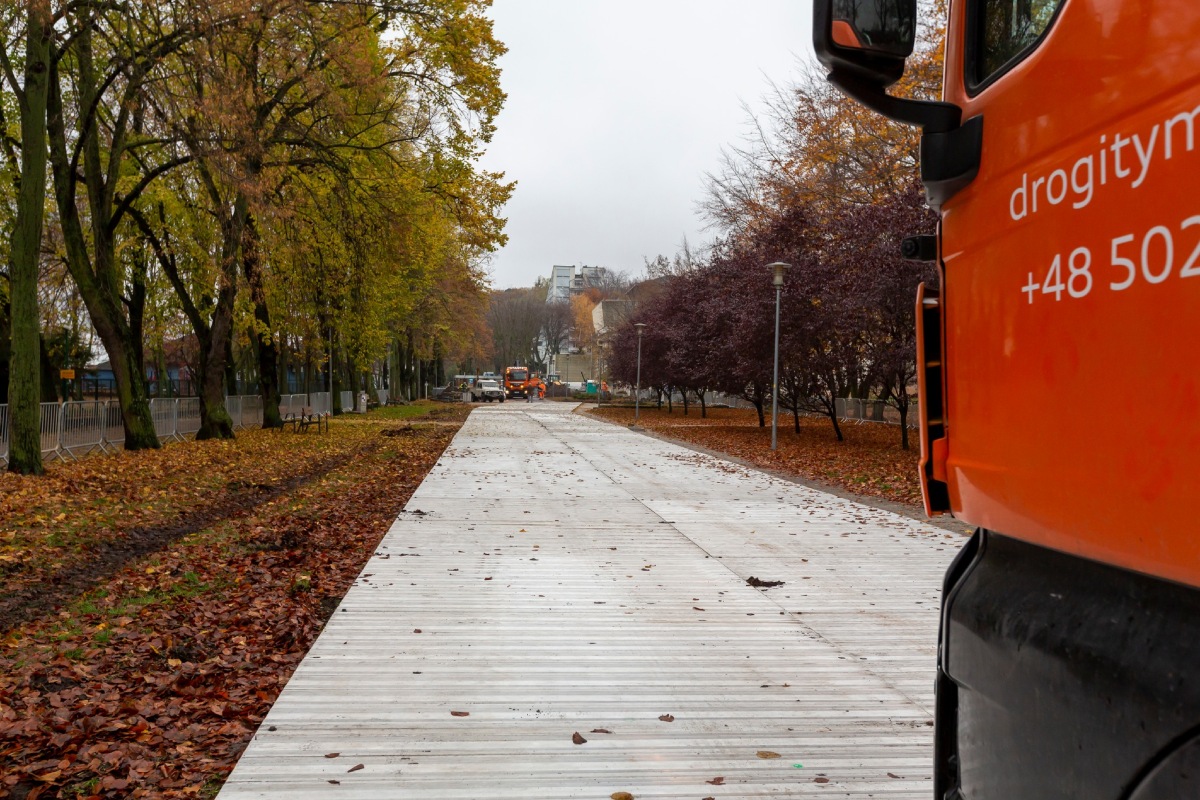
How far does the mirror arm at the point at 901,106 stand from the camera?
86.4 inches

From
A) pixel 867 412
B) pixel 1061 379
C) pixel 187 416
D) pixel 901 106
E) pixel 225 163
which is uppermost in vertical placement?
pixel 225 163

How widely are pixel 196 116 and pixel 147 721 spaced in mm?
13431

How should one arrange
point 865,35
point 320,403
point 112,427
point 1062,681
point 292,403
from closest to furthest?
1. point 1062,681
2. point 865,35
3. point 112,427
4. point 292,403
5. point 320,403

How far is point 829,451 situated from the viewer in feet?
77.9

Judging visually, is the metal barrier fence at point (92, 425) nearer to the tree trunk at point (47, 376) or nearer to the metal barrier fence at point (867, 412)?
the tree trunk at point (47, 376)

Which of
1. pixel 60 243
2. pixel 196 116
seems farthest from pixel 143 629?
pixel 60 243

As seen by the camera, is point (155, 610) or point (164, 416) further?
point (164, 416)

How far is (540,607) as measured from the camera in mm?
6848

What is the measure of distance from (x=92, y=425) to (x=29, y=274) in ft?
21.9

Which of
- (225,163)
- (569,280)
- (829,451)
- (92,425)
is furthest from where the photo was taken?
(569,280)

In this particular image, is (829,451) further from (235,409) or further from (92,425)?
(235,409)

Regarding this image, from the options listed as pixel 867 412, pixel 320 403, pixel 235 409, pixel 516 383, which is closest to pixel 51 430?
pixel 235 409

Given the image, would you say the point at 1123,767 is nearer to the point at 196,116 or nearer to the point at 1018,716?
the point at 1018,716

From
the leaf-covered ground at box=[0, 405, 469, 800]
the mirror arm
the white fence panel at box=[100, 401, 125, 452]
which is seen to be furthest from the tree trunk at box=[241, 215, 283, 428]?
the mirror arm
